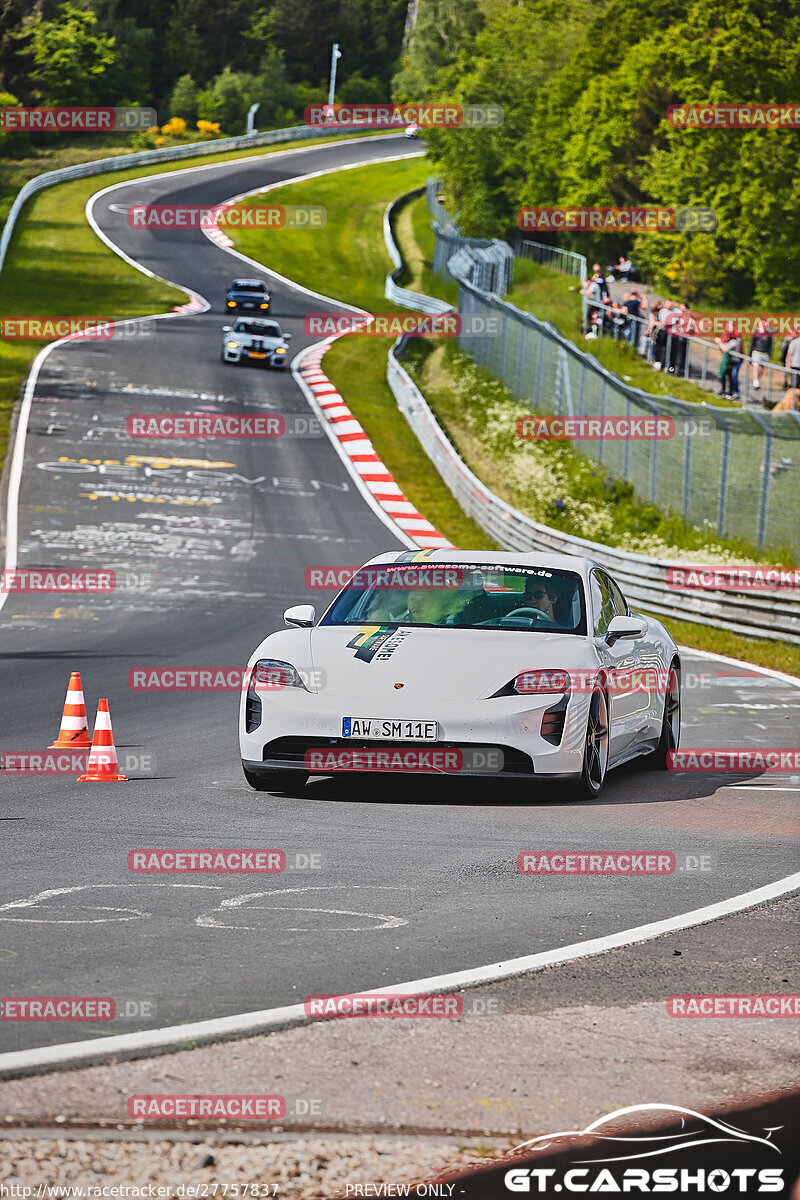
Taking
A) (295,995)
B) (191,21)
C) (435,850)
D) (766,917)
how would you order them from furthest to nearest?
(191,21) < (435,850) < (766,917) < (295,995)

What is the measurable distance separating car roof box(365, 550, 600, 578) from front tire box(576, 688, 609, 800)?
1.17m

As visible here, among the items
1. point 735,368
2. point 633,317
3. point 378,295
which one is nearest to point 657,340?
point 633,317

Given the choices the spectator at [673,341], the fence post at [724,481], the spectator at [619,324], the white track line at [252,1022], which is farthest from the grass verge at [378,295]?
the white track line at [252,1022]

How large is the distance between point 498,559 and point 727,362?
22.2 meters

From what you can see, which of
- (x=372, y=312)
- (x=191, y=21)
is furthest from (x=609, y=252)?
(x=191, y=21)

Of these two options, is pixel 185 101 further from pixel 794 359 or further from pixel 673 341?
pixel 794 359

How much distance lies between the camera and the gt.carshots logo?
3572 mm

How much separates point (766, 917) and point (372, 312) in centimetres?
5487

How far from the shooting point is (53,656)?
17000 millimetres

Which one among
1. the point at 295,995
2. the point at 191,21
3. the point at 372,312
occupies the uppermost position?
the point at 191,21

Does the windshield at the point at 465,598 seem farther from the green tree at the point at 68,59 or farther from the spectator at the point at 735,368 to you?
the green tree at the point at 68,59

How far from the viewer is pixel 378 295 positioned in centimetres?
6550

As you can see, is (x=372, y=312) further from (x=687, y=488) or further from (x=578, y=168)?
(x=687, y=488)

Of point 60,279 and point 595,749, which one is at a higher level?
point 595,749
